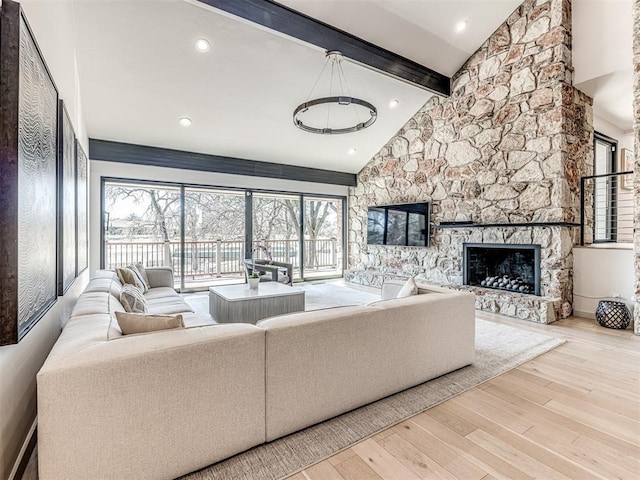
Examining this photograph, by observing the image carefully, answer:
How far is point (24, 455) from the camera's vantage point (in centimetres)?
164

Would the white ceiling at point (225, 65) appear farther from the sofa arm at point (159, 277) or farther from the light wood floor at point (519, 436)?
the light wood floor at point (519, 436)


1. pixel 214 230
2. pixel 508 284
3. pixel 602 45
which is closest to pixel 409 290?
pixel 508 284

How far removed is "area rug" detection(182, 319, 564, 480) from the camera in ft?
5.36

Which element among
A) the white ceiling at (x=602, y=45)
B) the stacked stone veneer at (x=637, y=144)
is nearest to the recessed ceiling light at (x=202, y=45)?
the white ceiling at (x=602, y=45)

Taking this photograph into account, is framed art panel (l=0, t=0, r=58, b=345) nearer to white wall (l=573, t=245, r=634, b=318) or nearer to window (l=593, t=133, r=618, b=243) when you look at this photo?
white wall (l=573, t=245, r=634, b=318)

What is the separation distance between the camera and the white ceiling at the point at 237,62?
371cm

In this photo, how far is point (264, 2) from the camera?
3602 millimetres

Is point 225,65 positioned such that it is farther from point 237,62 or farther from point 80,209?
point 80,209

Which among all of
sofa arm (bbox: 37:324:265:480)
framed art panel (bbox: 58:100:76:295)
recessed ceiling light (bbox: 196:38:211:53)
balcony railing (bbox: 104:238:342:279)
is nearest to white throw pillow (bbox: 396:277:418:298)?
sofa arm (bbox: 37:324:265:480)

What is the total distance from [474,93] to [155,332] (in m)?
5.84

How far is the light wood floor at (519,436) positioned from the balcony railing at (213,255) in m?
5.12

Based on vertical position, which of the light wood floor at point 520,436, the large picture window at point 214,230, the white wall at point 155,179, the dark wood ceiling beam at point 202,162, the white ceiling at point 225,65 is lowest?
the light wood floor at point 520,436

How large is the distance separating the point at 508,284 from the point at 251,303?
3914mm

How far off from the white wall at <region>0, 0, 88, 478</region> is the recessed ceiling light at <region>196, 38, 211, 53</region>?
1.47m
